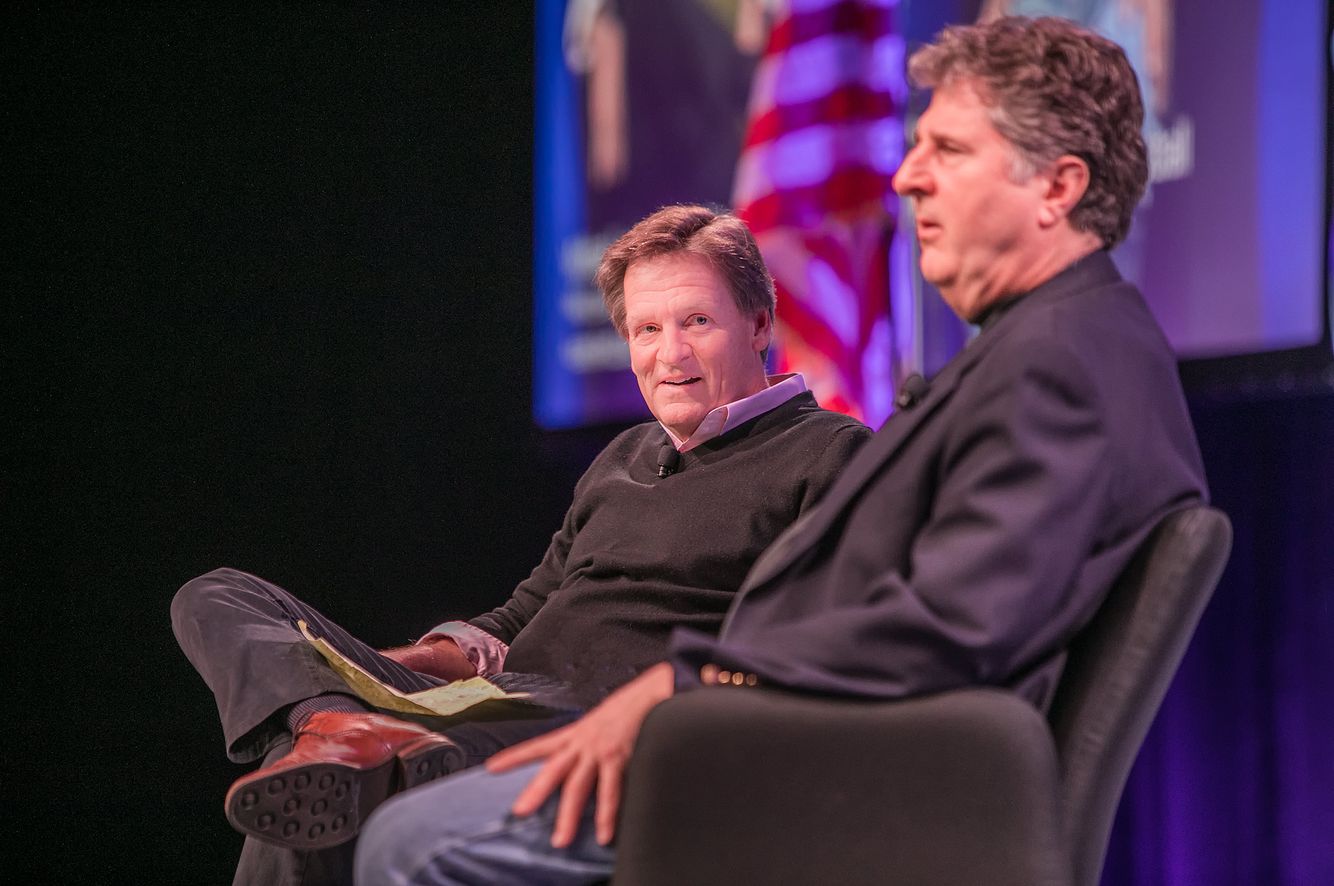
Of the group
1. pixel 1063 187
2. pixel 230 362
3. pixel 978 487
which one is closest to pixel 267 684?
pixel 978 487

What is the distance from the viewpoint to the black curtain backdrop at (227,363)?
3926 millimetres

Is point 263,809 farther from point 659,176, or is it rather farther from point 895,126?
point 659,176

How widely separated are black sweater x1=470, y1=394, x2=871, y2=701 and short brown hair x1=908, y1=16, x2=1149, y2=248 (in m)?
0.69

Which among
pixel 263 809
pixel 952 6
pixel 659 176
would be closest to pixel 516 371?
pixel 659 176

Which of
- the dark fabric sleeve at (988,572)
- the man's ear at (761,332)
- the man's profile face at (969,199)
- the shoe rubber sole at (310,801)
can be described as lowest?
the shoe rubber sole at (310,801)

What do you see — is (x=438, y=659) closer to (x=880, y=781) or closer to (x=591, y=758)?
(x=591, y=758)

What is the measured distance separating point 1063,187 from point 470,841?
83 cm

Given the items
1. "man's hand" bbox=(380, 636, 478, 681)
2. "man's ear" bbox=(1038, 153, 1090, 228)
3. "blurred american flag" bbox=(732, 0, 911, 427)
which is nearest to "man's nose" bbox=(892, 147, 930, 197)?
"man's ear" bbox=(1038, 153, 1090, 228)

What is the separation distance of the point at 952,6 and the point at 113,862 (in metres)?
3.20

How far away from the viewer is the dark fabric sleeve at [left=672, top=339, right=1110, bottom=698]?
3.74 feet

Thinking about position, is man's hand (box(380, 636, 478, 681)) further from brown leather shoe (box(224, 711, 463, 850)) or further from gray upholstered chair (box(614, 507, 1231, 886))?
gray upholstered chair (box(614, 507, 1231, 886))

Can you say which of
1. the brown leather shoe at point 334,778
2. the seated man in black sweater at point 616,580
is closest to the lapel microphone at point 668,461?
the seated man in black sweater at point 616,580

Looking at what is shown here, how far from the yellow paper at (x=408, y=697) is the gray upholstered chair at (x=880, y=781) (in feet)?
2.03

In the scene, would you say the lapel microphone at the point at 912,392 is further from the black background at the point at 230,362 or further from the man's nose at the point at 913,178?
the black background at the point at 230,362
